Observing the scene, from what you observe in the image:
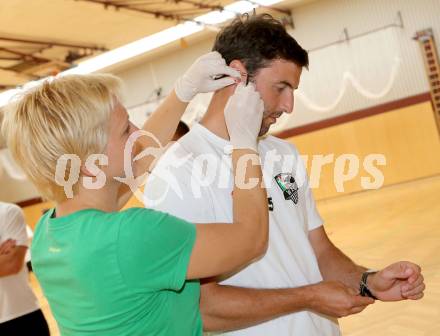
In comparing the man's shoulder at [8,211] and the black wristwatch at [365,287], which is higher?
the man's shoulder at [8,211]

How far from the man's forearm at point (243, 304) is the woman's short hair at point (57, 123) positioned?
0.52m

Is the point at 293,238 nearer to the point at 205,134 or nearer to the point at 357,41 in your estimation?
the point at 205,134

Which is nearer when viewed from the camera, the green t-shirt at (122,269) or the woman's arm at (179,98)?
the green t-shirt at (122,269)

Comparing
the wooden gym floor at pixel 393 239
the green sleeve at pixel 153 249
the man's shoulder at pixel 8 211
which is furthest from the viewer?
the wooden gym floor at pixel 393 239

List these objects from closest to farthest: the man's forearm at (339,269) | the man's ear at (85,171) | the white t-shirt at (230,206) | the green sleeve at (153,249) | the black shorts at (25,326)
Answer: the green sleeve at (153,249), the man's ear at (85,171), the white t-shirt at (230,206), the man's forearm at (339,269), the black shorts at (25,326)

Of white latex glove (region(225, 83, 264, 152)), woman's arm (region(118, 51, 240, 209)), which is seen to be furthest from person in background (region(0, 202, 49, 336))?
white latex glove (region(225, 83, 264, 152))

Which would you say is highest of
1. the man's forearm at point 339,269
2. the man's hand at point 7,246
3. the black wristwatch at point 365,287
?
→ the man's hand at point 7,246

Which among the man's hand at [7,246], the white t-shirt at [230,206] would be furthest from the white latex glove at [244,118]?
the man's hand at [7,246]

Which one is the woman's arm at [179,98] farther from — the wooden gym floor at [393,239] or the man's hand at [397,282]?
the wooden gym floor at [393,239]

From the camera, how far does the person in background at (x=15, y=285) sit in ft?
9.42

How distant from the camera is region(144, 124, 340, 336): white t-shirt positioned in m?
1.59

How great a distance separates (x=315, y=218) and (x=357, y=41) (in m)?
11.0

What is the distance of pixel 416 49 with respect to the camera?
38.9 feet

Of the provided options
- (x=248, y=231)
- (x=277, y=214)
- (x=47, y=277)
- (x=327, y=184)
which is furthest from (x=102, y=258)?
(x=327, y=184)
